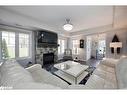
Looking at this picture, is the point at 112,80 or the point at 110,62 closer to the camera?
the point at 112,80

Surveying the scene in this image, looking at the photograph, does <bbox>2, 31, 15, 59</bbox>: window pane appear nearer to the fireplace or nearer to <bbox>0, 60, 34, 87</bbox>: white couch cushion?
the fireplace

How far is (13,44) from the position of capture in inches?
103

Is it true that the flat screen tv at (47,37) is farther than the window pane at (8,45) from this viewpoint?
Yes

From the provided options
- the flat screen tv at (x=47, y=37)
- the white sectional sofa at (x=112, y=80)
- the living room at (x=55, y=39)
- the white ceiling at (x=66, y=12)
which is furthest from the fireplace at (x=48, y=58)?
the white sectional sofa at (x=112, y=80)

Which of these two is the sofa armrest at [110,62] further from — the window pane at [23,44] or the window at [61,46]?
the window pane at [23,44]

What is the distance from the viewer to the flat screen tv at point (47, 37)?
3.66 m

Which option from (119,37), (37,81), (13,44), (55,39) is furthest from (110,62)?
(13,44)

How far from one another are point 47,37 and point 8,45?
5.94 feet

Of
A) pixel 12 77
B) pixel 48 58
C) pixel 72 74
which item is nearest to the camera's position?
pixel 12 77

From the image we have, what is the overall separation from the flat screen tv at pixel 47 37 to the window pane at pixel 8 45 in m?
1.15

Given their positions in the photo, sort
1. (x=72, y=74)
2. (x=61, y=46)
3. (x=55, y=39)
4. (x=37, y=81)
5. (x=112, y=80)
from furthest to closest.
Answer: (x=61, y=46) → (x=55, y=39) → (x=72, y=74) → (x=112, y=80) → (x=37, y=81)

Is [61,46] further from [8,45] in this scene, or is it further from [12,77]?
[12,77]
